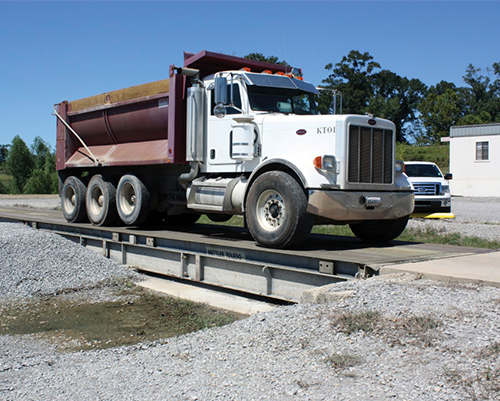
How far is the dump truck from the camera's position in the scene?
8352mm

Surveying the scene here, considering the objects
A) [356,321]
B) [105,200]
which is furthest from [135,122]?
[356,321]

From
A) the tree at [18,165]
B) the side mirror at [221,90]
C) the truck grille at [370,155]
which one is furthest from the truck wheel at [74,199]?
the tree at [18,165]

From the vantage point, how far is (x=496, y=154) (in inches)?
1280

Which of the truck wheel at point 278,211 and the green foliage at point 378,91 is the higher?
the green foliage at point 378,91

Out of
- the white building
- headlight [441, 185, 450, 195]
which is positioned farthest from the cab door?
the white building

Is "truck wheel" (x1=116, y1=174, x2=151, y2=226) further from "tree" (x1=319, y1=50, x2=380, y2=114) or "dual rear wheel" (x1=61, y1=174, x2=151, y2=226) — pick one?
"tree" (x1=319, y1=50, x2=380, y2=114)

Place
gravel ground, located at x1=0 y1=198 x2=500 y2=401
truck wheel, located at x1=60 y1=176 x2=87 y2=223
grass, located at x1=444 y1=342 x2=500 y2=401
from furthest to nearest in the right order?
truck wheel, located at x1=60 y1=176 x2=87 y2=223 < gravel ground, located at x1=0 y1=198 x2=500 y2=401 < grass, located at x1=444 y1=342 x2=500 y2=401

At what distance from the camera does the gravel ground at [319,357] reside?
437cm

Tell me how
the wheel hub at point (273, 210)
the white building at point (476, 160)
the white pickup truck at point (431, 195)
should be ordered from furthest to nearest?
the white building at point (476, 160) < the white pickup truck at point (431, 195) < the wheel hub at point (273, 210)

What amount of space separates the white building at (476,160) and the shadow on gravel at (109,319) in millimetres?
28133

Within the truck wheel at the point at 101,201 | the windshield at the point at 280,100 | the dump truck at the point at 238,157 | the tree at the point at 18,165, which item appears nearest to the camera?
the dump truck at the point at 238,157

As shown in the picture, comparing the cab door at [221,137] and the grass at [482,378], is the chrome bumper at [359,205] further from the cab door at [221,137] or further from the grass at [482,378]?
the grass at [482,378]

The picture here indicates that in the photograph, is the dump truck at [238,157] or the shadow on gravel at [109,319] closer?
the shadow on gravel at [109,319]

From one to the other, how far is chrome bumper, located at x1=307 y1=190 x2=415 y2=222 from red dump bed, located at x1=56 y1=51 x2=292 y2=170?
363cm
